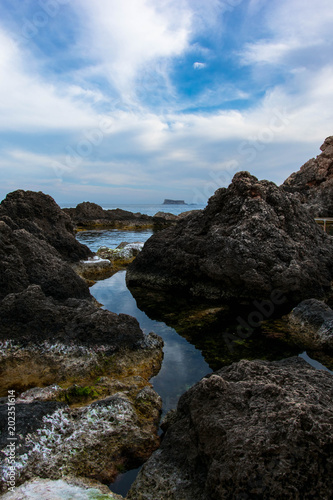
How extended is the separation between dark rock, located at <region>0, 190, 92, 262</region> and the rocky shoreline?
238 cm

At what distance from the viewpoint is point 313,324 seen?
7.51 metres

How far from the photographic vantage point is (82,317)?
22.2 ft

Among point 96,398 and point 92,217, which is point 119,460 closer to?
point 96,398

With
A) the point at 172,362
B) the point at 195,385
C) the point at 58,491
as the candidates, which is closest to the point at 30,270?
the point at 172,362

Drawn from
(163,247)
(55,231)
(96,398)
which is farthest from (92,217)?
(96,398)

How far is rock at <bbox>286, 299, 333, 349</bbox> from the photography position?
693 cm

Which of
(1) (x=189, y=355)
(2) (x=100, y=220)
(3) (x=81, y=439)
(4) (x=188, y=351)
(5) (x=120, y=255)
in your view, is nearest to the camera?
(3) (x=81, y=439)

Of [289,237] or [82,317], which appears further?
[289,237]

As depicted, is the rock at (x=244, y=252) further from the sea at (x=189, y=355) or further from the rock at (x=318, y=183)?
the rock at (x=318, y=183)

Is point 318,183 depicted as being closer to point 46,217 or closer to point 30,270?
point 46,217

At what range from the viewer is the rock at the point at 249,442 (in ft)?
9.46

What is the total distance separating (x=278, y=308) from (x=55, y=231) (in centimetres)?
1140

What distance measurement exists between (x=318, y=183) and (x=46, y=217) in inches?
1584

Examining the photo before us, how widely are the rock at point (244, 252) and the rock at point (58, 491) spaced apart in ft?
22.7
